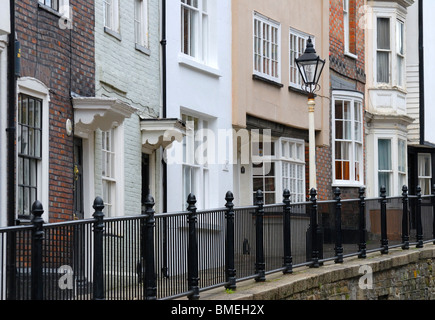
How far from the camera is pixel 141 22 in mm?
19594

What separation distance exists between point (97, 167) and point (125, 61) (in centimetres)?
220

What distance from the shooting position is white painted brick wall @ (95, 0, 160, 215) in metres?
17.5

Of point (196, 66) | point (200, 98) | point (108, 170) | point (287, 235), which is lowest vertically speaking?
point (287, 235)

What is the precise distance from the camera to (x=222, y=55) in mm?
22578

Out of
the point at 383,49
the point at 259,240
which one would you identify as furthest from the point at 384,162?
the point at 259,240

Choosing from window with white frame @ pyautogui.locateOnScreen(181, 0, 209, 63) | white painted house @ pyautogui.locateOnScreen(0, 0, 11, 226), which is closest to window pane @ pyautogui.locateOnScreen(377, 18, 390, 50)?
window with white frame @ pyautogui.locateOnScreen(181, 0, 209, 63)

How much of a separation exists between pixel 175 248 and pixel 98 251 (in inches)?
83.2

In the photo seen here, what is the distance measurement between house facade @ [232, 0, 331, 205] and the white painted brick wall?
337 centimetres

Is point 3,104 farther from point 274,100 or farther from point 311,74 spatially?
point 274,100

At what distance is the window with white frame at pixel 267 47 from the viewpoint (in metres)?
24.2

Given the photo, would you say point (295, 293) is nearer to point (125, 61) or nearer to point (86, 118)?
point (86, 118)

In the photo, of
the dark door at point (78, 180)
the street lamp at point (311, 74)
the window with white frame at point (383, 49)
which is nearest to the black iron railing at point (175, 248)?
the street lamp at point (311, 74)

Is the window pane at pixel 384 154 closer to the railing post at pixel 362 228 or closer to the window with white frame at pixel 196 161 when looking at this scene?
the window with white frame at pixel 196 161

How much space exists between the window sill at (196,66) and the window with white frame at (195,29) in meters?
0.24
